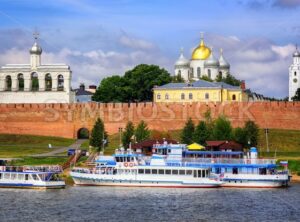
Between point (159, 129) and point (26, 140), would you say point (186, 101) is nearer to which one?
point (159, 129)

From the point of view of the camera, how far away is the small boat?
62.9 metres

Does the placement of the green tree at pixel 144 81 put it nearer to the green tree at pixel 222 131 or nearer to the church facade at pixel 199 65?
the church facade at pixel 199 65

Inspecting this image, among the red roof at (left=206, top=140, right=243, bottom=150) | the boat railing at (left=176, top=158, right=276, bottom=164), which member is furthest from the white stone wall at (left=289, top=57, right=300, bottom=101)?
the boat railing at (left=176, top=158, right=276, bottom=164)

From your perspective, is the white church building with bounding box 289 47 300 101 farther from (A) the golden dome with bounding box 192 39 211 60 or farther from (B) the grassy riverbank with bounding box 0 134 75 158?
(B) the grassy riverbank with bounding box 0 134 75 158

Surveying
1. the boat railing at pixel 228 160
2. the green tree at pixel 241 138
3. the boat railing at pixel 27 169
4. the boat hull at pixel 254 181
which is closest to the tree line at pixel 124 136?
the green tree at pixel 241 138

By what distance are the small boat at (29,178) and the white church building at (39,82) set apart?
145 feet

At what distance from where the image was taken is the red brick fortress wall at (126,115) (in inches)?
4013

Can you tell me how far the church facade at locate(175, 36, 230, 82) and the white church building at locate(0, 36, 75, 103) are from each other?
2447cm

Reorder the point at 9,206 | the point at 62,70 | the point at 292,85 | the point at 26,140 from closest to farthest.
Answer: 1. the point at 9,206
2. the point at 26,140
3. the point at 62,70
4. the point at 292,85

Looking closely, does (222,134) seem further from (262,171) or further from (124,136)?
(262,171)

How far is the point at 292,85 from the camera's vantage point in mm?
156750

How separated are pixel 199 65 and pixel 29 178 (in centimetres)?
6896

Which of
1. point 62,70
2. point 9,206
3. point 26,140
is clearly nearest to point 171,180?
point 9,206

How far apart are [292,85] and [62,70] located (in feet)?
194
